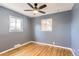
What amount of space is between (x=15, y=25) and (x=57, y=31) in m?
1.88

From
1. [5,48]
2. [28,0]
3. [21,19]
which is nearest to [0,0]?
[28,0]

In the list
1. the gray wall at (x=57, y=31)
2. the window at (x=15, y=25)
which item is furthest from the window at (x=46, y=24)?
the window at (x=15, y=25)

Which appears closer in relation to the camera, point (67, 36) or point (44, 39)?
point (67, 36)

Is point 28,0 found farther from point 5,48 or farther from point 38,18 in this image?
point 38,18

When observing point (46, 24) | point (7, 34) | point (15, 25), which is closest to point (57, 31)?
point (46, 24)

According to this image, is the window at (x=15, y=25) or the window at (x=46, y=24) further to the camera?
the window at (x=46, y=24)

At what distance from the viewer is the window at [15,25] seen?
3091 millimetres

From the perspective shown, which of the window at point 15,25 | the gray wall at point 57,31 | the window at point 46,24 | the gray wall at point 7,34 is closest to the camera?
the gray wall at point 7,34

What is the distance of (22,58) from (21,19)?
3.26 metres

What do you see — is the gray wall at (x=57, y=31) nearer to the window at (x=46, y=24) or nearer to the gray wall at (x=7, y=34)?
the window at (x=46, y=24)

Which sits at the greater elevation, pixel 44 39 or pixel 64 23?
pixel 64 23

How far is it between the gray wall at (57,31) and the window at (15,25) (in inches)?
30.4

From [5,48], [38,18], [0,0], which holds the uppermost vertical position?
[38,18]

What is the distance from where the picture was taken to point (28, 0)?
659mm
